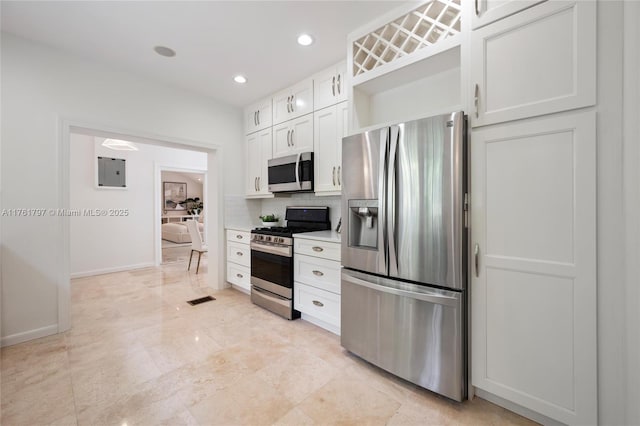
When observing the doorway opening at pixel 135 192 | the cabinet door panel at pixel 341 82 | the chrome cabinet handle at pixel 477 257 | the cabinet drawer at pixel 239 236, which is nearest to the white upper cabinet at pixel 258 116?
the doorway opening at pixel 135 192

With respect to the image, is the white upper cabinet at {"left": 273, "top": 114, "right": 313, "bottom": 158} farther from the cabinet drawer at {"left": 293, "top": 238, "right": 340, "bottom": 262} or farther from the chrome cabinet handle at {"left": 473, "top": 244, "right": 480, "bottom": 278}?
the chrome cabinet handle at {"left": 473, "top": 244, "right": 480, "bottom": 278}

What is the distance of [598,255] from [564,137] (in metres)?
0.58

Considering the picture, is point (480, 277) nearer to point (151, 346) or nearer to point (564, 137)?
point (564, 137)

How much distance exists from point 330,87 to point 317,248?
171cm

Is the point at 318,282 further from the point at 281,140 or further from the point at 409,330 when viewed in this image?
the point at 281,140

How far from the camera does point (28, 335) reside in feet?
7.75

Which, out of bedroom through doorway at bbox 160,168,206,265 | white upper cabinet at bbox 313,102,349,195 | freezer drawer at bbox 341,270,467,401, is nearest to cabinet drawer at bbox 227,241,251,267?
white upper cabinet at bbox 313,102,349,195

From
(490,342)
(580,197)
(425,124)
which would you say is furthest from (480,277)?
(425,124)

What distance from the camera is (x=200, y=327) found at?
2.60 meters

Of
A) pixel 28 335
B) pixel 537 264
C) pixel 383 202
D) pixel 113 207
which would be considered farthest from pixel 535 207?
pixel 113 207

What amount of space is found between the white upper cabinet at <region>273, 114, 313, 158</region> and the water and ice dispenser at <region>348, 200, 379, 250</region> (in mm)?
1270

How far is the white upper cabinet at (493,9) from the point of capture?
140 centimetres

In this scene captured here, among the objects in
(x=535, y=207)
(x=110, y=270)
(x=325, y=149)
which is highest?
(x=325, y=149)

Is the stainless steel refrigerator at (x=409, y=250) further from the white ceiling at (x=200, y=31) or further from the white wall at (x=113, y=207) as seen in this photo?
the white wall at (x=113, y=207)
